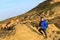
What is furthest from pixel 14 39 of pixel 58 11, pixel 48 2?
pixel 48 2

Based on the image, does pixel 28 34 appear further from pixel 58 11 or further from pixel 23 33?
pixel 58 11

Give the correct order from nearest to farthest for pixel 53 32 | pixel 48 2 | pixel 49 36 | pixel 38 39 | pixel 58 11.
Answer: pixel 38 39 → pixel 49 36 → pixel 53 32 → pixel 58 11 → pixel 48 2

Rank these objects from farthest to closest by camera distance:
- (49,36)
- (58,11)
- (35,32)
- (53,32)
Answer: (58,11)
(53,32)
(49,36)
(35,32)

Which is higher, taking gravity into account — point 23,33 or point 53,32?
point 23,33

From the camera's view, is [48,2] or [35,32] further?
[48,2]

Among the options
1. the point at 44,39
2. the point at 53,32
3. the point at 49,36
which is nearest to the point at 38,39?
the point at 44,39

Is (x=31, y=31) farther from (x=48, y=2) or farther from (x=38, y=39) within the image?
(x=48, y=2)

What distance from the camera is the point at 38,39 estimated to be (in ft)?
69.8

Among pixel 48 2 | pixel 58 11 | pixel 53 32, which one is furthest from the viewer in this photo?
pixel 48 2

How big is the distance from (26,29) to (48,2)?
52.3 meters

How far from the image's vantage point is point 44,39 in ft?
72.3

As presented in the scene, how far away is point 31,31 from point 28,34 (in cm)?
92

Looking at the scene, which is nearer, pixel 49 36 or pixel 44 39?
pixel 44 39

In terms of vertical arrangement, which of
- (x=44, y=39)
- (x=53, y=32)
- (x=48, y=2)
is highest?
(x=44, y=39)
